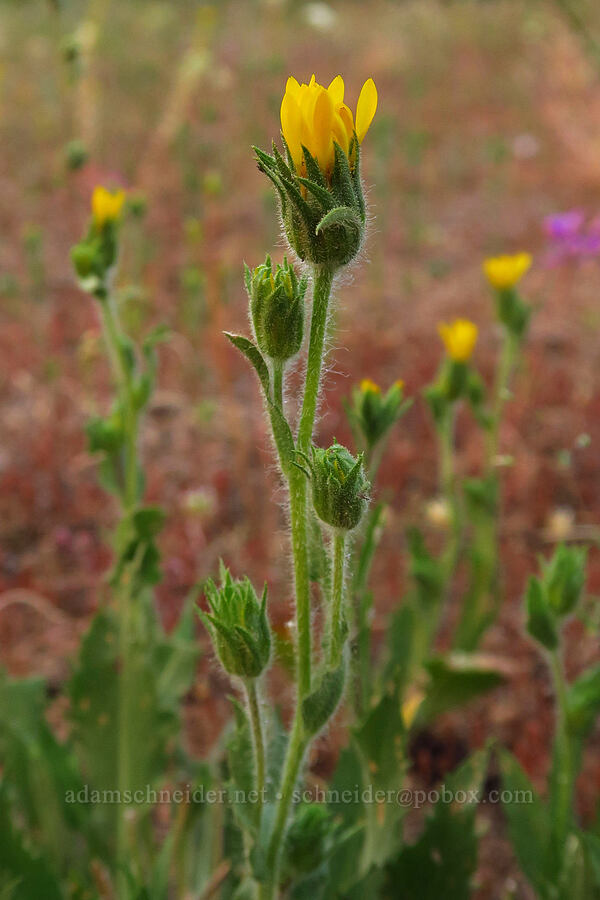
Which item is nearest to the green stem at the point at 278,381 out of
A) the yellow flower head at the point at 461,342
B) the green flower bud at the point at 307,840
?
the green flower bud at the point at 307,840

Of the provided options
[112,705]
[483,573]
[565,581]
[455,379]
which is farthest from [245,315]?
[565,581]

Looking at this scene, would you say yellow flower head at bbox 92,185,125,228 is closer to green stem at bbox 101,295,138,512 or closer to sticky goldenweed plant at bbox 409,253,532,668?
green stem at bbox 101,295,138,512

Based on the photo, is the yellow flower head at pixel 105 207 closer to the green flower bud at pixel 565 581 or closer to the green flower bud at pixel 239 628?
the green flower bud at pixel 239 628

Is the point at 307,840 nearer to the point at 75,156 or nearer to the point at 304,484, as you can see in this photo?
the point at 304,484

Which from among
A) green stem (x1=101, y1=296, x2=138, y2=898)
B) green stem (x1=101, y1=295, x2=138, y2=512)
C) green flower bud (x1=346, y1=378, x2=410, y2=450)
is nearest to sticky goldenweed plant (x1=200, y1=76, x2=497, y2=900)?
green flower bud (x1=346, y1=378, x2=410, y2=450)

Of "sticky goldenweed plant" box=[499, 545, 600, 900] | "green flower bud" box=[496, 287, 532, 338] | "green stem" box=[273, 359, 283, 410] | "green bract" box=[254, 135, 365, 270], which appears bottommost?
"sticky goldenweed plant" box=[499, 545, 600, 900]

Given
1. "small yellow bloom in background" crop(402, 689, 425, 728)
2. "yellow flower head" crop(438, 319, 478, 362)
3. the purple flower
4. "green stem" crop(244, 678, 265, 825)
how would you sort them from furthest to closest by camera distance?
the purple flower
"small yellow bloom in background" crop(402, 689, 425, 728)
"yellow flower head" crop(438, 319, 478, 362)
"green stem" crop(244, 678, 265, 825)

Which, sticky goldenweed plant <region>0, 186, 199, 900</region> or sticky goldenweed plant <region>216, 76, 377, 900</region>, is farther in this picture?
sticky goldenweed plant <region>0, 186, 199, 900</region>
